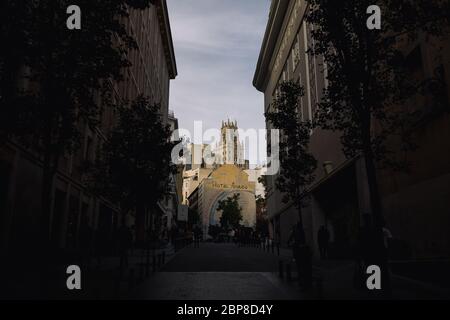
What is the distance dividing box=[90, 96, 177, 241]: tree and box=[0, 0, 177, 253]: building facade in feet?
6.10

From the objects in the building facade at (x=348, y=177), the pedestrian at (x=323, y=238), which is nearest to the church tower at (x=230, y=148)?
the building facade at (x=348, y=177)

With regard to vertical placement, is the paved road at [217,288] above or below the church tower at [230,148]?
below

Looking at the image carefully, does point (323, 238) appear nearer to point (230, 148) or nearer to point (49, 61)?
point (49, 61)

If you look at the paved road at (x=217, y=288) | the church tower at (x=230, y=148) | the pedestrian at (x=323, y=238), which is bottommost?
the paved road at (x=217, y=288)

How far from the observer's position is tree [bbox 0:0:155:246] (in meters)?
7.63

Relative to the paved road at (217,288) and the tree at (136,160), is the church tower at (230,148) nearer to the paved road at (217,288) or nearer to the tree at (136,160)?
the tree at (136,160)

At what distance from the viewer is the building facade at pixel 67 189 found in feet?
44.1

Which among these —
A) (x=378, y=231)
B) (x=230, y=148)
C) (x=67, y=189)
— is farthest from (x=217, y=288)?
(x=230, y=148)

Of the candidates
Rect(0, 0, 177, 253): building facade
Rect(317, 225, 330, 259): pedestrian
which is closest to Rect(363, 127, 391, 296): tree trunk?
Rect(0, 0, 177, 253): building facade

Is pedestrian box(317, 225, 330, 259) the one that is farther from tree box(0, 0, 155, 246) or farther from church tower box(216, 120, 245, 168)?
church tower box(216, 120, 245, 168)

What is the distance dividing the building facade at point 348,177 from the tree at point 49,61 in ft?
26.2

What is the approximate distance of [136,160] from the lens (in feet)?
56.6

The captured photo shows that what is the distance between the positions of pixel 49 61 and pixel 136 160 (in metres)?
9.45

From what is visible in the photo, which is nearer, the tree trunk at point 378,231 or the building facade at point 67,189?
the tree trunk at point 378,231
